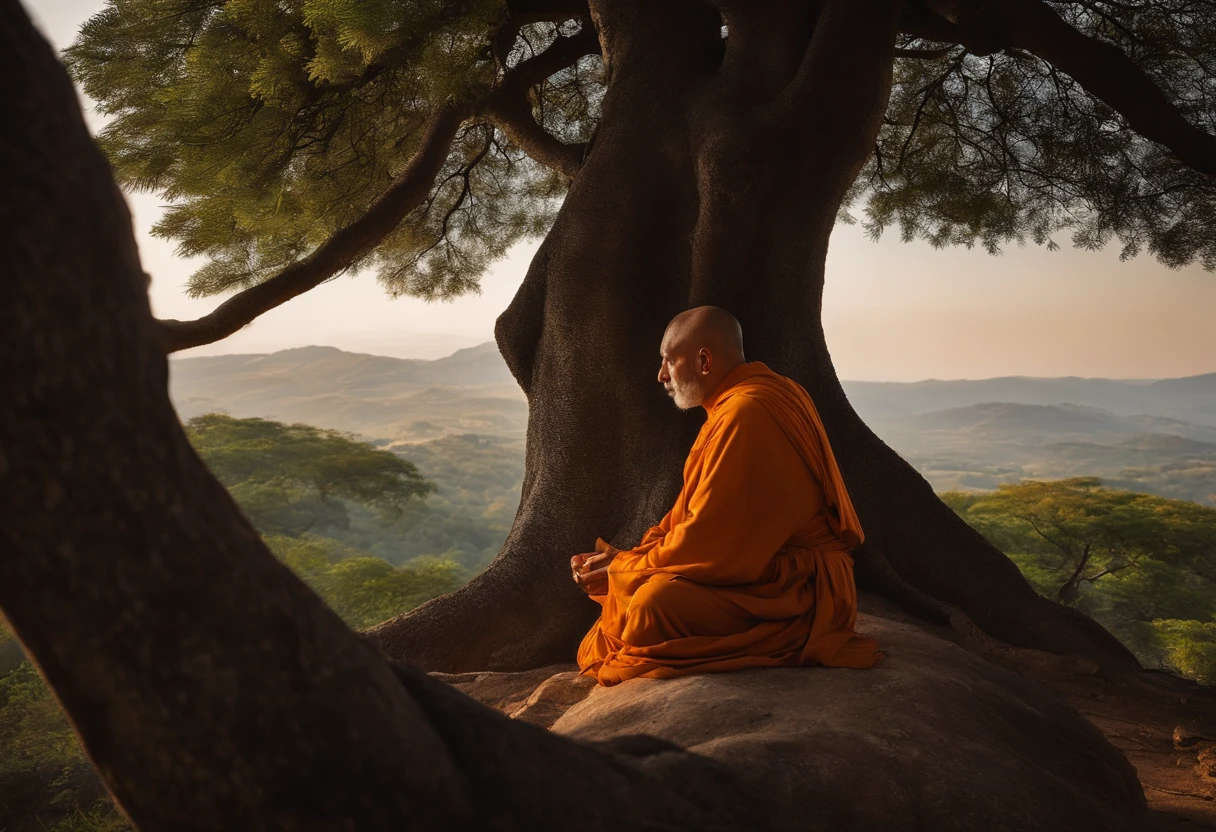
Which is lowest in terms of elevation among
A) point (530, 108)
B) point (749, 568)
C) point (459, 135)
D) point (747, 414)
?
point (749, 568)

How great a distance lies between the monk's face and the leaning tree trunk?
3.61 feet

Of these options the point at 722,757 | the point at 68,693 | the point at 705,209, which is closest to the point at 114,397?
the point at 68,693

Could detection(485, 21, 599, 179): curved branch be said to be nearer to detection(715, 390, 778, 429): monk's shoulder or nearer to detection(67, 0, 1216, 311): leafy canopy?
detection(67, 0, 1216, 311): leafy canopy

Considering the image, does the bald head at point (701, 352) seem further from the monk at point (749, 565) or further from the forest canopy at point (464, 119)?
the forest canopy at point (464, 119)

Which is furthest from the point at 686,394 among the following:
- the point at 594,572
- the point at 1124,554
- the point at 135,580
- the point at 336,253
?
the point at 1124,554

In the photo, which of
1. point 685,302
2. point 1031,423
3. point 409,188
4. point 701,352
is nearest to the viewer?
point 701,352

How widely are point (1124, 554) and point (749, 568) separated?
13.1 m

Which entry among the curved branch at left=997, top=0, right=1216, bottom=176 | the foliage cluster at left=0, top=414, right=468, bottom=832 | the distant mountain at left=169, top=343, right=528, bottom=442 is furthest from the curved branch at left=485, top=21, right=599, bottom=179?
the distant mountain at left=169, top=343, right=528, bottom=442

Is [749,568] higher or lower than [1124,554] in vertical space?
higher

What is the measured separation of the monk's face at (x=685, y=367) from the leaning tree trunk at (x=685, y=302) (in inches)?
43.3

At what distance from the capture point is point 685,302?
4383mm

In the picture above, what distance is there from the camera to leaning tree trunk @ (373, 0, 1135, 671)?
13.6 feet

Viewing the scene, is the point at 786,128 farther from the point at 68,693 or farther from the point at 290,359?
the point at 290,359

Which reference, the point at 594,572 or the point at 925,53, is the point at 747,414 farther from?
the point at 925,53
